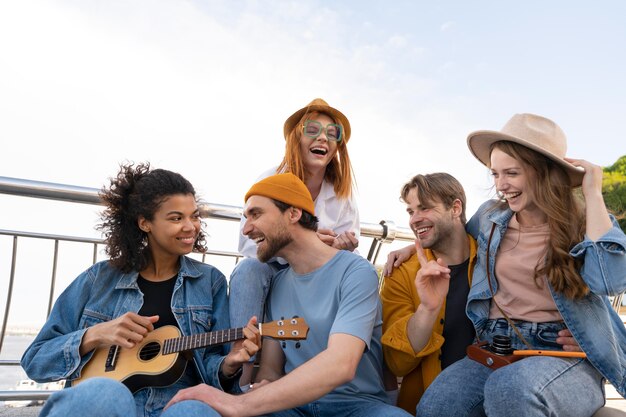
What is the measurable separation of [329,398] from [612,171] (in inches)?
1559

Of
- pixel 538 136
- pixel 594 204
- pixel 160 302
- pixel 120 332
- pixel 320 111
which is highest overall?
pixel 320 111

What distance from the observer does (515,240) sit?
3045mm

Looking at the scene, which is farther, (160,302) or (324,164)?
(324,164)

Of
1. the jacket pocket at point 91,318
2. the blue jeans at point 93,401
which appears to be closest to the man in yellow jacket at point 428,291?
the blue jeans at point 93,401

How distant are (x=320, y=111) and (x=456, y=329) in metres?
1.83

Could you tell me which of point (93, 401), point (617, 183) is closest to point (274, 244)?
point (93, 401)

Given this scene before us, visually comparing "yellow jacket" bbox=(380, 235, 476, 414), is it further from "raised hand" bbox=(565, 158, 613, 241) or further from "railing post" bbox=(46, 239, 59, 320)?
"railing post" bbox=(46, 239, 59, 320)

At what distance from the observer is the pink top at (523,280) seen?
284cm

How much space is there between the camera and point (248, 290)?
296 centimetres

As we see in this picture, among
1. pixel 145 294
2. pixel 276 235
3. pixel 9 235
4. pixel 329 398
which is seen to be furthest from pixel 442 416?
pixel 9 235

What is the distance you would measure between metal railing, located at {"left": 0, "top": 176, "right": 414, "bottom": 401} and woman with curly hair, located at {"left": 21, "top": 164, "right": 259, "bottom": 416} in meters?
0.39

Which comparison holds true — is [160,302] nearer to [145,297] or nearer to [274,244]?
[145,297]

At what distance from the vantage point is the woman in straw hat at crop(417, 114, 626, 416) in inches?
98.1

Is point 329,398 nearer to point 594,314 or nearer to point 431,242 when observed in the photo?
point 431,242
